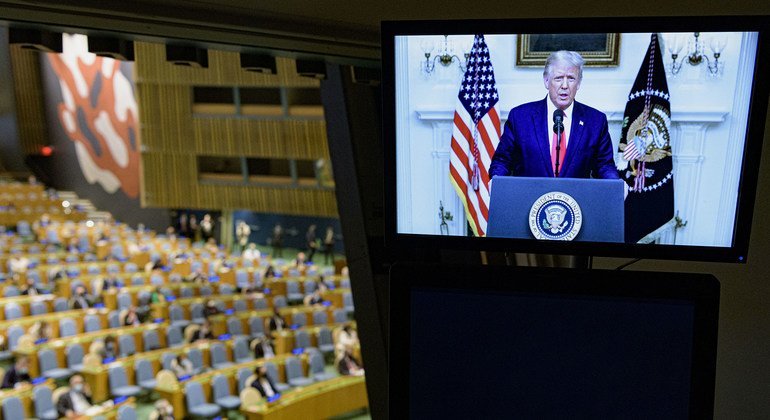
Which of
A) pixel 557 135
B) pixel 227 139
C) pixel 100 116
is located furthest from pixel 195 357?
pixel 100 116

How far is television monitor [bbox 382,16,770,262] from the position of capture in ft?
4.52

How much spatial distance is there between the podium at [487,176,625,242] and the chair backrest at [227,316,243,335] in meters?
9.46

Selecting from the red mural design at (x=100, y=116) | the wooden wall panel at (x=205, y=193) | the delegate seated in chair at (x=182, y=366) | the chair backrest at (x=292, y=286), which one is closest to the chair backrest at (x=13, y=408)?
the delegate seated in chair at (x=182, y=366)

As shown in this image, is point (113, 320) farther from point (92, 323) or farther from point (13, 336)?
point (13, 336)

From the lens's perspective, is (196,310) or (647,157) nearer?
(647,157)

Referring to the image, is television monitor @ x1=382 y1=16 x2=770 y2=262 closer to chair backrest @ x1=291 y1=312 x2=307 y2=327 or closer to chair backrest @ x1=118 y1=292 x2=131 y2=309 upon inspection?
chair backrest @ x1=291 y1=312 x2=307 y2=327

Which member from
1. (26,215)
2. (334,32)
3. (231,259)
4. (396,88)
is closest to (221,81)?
(231,259)

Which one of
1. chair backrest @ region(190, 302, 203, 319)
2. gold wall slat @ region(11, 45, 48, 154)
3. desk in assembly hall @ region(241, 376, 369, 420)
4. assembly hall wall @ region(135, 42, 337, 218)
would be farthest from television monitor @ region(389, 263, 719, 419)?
gold wall slat @ region(11, 45, 48, 154)

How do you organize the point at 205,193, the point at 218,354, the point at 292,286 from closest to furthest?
1. the point at 218,354
2. the point at 292,286
3. the point at 205,193

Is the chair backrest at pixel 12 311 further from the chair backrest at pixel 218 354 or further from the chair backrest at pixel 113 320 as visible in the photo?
the chair backrest at pixel 218 354

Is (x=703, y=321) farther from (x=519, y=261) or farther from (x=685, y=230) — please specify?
(x=519, y=261)

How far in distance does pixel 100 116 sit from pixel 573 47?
22.4 metres

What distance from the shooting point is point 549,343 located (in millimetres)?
1264

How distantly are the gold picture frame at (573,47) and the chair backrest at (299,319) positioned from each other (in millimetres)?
9969
